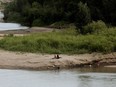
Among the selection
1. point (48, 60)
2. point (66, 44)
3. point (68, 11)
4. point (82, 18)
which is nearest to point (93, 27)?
point (66, 44)

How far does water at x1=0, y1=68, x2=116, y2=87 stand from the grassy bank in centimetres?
529

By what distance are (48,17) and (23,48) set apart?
122 ft

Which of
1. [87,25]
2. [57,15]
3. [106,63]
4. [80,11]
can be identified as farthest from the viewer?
[57,15]

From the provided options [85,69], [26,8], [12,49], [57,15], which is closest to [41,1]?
[26,8]

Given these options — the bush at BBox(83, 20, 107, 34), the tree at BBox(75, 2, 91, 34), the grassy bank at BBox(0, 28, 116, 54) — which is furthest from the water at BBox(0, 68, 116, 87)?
the tree at BBox(75, 2, 91, 34)

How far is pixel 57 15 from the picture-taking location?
77.4 m

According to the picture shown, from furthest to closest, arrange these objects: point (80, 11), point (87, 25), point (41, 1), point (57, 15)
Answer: point (41, 1)
point (57, 15)
point (80, 11)
point (87, 25)

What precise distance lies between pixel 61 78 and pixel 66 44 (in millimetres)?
10582

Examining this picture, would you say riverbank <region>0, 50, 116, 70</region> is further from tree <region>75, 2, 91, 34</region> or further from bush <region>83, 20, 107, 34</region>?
tree <region>75, 2, 91, 34</region>

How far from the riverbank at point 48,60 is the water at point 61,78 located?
1464mm

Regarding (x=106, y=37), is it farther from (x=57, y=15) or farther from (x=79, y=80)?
(x=57, y=15)

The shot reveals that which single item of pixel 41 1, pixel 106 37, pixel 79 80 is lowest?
pixel 79 80

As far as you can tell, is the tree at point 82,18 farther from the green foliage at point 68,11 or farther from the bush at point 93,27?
the bush at point 93,27

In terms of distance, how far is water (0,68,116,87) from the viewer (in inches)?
1250
